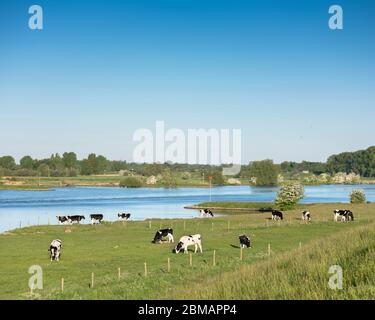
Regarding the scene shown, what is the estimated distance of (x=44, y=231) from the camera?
61594 mm

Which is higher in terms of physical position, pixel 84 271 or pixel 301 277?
A: pixel 301 277

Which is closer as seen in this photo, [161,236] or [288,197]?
[161,236]

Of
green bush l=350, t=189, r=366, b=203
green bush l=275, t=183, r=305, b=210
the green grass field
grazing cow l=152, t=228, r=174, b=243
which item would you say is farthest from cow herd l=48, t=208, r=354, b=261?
green bush l=350, t=189, r=366, b=203

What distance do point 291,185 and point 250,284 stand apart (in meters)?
79.2

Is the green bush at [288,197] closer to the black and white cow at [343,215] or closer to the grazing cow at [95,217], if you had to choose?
the black and white cow at [343,215]

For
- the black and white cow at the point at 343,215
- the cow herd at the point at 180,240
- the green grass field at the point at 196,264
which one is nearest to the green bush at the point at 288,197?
the cow herd at the point at 180,240

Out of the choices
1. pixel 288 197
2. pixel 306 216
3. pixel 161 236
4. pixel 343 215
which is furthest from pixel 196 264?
pixel 288 197

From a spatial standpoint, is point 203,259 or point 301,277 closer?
point 301,277

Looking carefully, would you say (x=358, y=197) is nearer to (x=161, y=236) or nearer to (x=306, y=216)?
(x=306, y=216)

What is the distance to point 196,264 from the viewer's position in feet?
109

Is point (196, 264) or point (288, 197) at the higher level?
point (288, 197)
